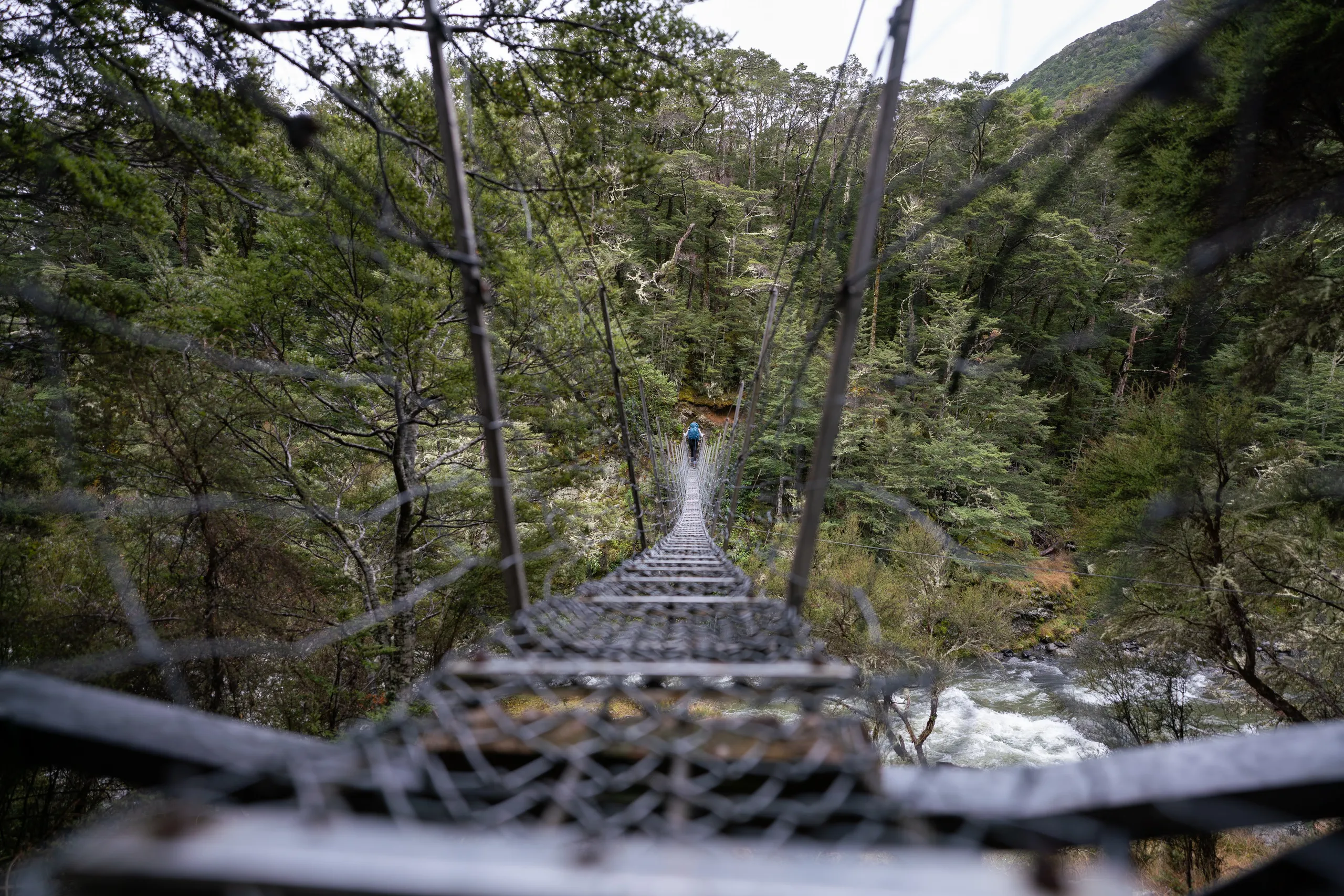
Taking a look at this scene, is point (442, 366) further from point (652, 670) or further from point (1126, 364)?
point (1126, 364)

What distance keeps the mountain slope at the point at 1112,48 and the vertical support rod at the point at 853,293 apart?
2.49m

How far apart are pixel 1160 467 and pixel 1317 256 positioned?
313 cm

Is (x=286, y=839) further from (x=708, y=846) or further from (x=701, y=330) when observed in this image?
(x=701, y=330)

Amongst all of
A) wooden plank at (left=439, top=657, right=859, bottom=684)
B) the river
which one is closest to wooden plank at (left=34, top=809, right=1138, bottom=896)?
wooden plank at (left=439, top=657, right=859, bottom=684)

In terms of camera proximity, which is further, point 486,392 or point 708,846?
point 486,392

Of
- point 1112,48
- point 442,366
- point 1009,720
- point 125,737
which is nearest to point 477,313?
point 125,737

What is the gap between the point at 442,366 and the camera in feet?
12.1

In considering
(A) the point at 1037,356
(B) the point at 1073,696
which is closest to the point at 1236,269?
(B) the point at 1073,696

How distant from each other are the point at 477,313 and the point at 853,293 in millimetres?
889

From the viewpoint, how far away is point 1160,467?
5340 mm

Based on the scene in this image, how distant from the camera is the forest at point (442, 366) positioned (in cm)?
222

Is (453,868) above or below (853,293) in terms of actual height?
below

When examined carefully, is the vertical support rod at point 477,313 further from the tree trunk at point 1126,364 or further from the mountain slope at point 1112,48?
the tree trunk at point 1126,364

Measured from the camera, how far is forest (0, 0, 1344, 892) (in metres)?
2.22
